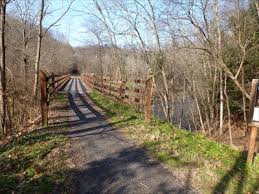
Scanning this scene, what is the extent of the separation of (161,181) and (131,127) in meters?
4.26

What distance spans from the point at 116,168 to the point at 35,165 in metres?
1.44

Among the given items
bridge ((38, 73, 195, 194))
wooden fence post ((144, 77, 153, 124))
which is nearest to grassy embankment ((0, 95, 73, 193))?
bridge ((38, 73, 195, 194))

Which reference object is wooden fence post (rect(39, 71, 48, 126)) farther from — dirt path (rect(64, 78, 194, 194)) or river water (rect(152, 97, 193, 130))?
river water (rect(152, 97, 193, 130))

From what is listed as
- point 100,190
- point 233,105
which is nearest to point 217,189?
point 100,190

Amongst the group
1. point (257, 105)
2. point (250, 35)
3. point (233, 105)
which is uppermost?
point (250, 35)

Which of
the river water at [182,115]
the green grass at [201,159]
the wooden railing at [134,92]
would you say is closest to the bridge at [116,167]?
the green grass at [201,159]

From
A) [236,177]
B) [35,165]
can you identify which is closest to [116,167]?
[35,165]

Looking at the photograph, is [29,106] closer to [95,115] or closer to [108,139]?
[95,115]

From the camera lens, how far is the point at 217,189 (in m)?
4.71

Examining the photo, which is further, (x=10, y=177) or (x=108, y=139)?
(x=108, y=139)

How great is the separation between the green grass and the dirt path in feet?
1.00

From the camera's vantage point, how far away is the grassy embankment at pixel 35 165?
4707 millimetres

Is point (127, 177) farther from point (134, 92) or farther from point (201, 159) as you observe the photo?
point (134, 92)

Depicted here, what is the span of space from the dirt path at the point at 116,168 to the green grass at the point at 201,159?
0.30 m
